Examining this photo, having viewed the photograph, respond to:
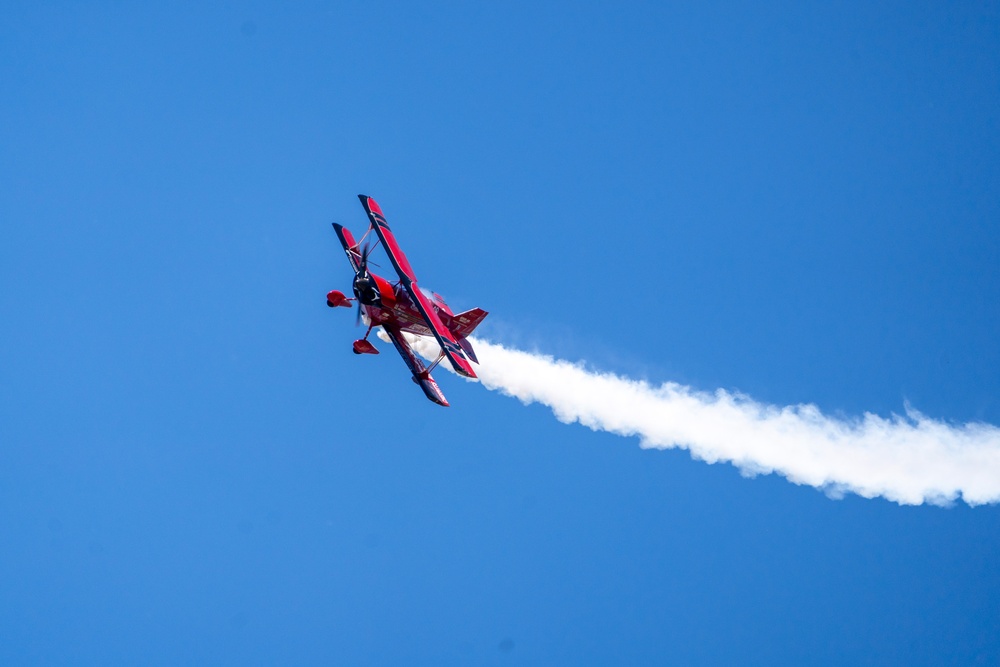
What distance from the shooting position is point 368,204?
178 feet

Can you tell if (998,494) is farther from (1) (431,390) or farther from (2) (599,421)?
(1) (431,390)

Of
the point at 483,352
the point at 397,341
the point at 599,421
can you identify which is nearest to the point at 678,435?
the point at 599,421

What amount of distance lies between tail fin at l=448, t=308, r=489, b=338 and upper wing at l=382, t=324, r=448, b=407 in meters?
1.86

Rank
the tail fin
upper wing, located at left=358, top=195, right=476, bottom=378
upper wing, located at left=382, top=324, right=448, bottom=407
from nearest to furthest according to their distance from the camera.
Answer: upper wing, located at left=358, top=195, right=476, bottom=378 → upper wing, located at left=382, top=324, right=448, bottom=407 → the tail fin

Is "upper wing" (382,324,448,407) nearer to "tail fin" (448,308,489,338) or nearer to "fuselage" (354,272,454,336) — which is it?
"fuselage" (354,272,454,336)

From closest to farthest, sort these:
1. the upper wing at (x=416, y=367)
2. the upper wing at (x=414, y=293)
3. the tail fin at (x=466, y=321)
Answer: the upper wing at (x=414, y=293)
the upper wing at (x=416, y=367)
the tail fin at (x=466, y=321)

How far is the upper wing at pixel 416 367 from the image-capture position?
53375 mm

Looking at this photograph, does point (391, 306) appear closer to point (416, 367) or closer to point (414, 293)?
point (414, 293)

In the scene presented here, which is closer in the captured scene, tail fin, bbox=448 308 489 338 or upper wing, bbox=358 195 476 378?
upper wing, bbox=358 195 476 378

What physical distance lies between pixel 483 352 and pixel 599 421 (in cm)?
564

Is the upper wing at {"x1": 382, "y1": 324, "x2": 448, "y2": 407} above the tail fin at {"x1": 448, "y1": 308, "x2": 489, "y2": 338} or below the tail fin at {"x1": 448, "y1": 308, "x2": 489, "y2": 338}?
below

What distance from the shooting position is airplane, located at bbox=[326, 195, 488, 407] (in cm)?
5194

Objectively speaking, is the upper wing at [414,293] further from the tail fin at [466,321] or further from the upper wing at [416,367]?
the upper wing at [416,367]

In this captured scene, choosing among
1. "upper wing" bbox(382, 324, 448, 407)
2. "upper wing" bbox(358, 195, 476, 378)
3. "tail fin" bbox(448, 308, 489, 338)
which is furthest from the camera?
"tail fin" bbox(448, 308, 489, 338)
